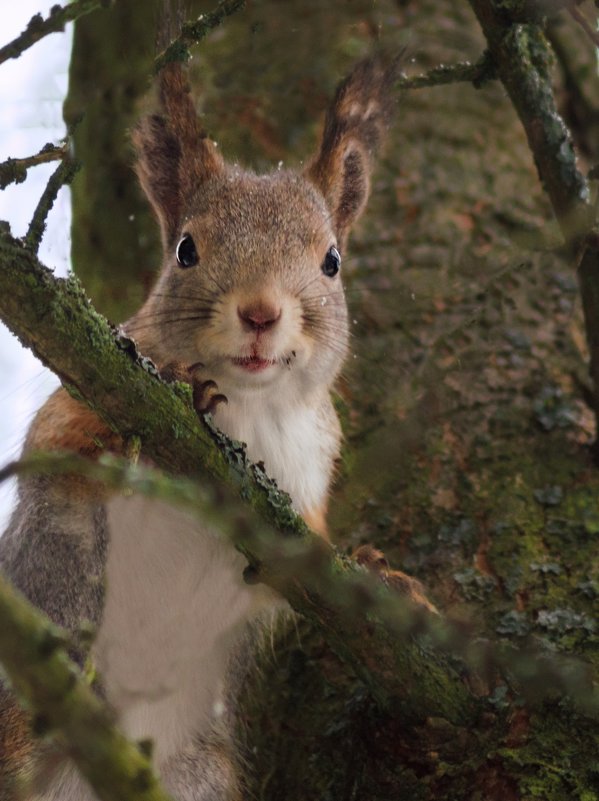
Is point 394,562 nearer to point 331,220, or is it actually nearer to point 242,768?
point 242,768

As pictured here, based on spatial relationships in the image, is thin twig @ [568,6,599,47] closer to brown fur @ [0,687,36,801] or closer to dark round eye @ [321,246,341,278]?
dark round eye @ [321,246,341,278]

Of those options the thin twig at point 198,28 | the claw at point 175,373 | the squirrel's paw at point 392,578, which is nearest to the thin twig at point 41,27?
the thin twig at point 198,28

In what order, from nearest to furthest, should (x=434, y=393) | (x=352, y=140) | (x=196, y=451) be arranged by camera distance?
(x=196, y=451)
(x=434, y=393)
(x=352, y=140)

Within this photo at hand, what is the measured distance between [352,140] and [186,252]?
57 centimetres

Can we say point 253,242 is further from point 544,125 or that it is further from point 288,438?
point 544,125

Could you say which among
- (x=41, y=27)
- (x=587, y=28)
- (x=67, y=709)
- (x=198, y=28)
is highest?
(x=41, y=27)

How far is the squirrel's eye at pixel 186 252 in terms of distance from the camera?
7.96ft

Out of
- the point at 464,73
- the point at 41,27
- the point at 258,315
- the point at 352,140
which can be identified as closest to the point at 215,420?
the point at 258,315

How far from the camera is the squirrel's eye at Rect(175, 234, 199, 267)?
7.96 ft

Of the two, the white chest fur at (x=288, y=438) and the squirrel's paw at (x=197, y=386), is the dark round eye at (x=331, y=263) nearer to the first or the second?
the white chest fur at (x=288, y=438)

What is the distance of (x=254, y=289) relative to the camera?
2.18 m

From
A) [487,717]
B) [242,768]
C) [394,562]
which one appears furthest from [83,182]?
[487,717]

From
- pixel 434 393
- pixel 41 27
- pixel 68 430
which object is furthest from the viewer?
pixel 434 393

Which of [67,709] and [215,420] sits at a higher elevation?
[67,709]
